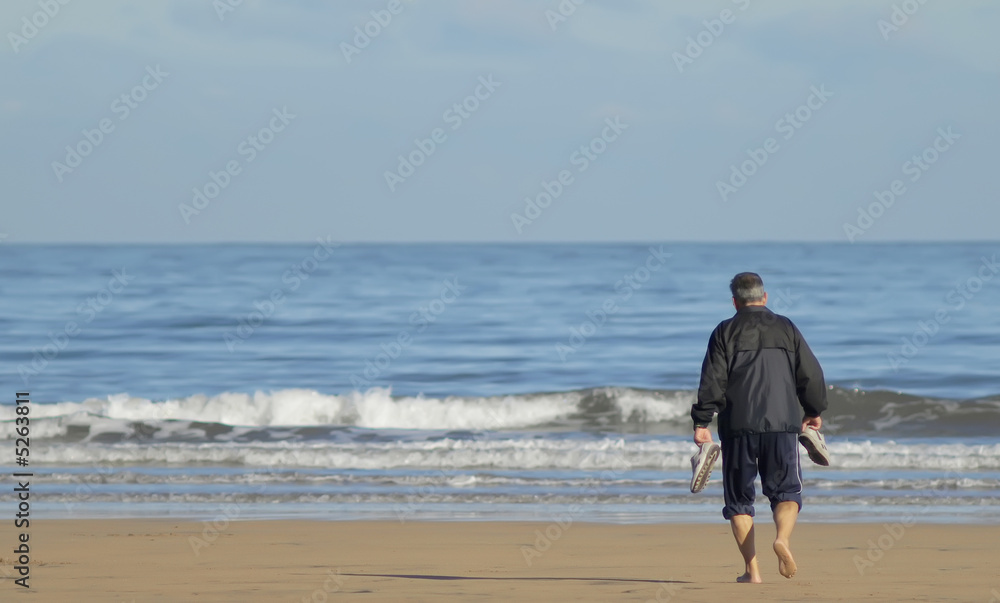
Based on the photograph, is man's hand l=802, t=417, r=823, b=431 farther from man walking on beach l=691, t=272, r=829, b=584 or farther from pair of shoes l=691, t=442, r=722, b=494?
pair of shoes l=691, t=442, r=722, b=494

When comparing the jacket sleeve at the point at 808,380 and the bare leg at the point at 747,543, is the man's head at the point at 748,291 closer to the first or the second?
the jacket sleeve at the point at 808,380

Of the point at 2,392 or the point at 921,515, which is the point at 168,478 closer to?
the point at 921,515

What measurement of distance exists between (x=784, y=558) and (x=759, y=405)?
780mm

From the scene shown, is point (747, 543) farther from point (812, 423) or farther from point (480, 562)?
point (480, 562)

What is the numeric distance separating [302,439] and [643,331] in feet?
45.4

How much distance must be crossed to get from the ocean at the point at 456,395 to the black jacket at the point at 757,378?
10.2ft

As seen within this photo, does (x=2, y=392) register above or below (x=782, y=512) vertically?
above

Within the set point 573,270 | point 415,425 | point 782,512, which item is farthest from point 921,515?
point 573,270

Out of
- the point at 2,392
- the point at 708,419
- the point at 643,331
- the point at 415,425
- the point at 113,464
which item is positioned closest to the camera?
the point at 708,419

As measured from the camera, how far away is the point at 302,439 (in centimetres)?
1316

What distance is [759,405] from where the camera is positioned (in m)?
5.46

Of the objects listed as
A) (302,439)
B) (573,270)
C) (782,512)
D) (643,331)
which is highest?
(573,270)

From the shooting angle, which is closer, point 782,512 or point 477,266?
point 782,512

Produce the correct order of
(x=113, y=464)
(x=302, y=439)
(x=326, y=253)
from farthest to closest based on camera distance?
(x=326, y=253) < (x=302, y=439) < (x=113, y=464)
